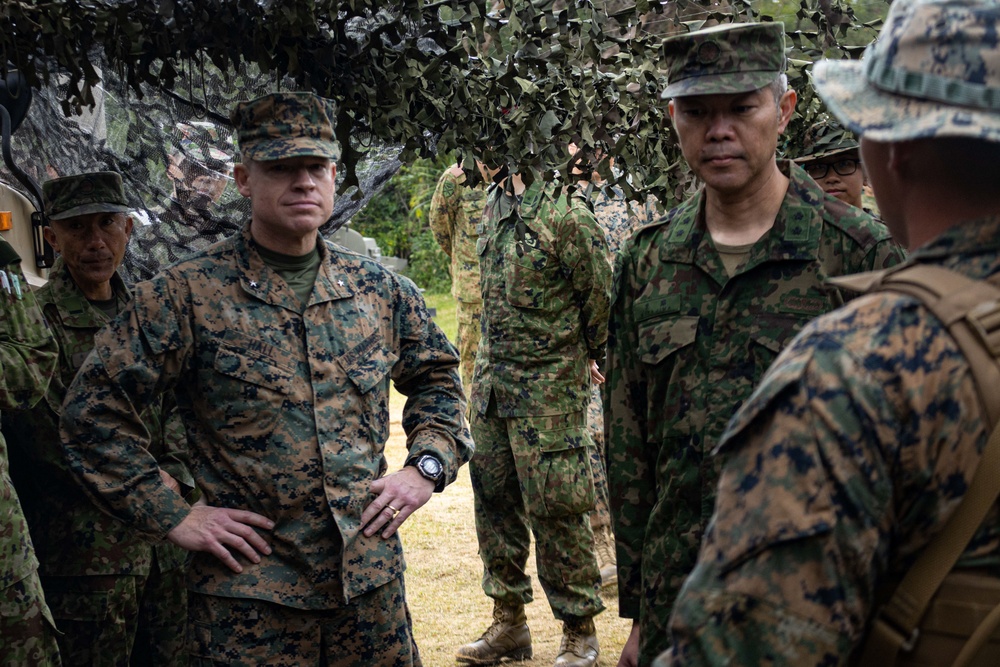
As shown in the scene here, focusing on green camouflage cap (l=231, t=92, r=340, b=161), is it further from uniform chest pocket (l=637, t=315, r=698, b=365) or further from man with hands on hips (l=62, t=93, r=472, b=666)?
uniform chest pocket (l=637, t=315, r=698, b=365)

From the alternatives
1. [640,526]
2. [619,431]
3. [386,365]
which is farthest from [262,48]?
[640,526]

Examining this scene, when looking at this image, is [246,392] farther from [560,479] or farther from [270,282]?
[560,479]

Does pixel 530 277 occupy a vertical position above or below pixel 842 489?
above

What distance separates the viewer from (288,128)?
3520mm

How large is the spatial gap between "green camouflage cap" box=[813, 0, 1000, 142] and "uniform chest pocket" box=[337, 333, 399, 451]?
2117 mm

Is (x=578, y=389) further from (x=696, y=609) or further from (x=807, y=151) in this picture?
(x=696, y=609)

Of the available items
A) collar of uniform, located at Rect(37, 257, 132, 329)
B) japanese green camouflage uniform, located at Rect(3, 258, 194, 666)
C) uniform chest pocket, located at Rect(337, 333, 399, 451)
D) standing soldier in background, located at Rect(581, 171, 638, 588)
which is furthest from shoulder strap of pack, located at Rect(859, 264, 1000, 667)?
standing soldier in background, located at Rect(581, 171, 638, 588)

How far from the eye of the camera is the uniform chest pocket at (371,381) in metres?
3.49

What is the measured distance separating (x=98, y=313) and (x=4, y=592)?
119 centimetres

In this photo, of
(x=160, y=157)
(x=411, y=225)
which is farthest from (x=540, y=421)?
(x=411, y=225)

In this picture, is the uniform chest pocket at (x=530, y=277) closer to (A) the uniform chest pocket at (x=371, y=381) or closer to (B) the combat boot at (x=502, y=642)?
(B) the combat boot at (x=502, y=642)

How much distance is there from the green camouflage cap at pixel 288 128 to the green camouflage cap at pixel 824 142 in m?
1.95

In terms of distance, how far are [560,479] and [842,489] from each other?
3.99 meters

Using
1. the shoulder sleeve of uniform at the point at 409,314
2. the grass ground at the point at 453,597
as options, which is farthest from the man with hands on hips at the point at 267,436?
the grass ground at the point at 453,597
